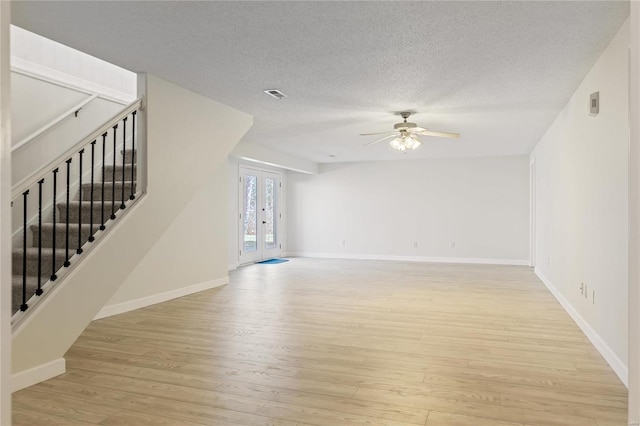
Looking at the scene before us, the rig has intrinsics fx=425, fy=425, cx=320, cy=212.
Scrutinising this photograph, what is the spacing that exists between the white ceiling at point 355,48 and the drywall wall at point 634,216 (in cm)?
207

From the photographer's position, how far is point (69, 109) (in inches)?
183

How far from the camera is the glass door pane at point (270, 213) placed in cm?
1009

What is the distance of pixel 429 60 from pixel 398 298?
3169mm

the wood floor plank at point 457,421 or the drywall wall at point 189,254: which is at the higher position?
the drywall wall at point 189,254

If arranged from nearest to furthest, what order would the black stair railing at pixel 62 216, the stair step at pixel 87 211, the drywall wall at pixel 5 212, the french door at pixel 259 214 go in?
the drywall wall at pixel 5 212 < the black stair railing at pixel 62 216 < the stair step at pixel 87 211 < the french door at pixel 259 214

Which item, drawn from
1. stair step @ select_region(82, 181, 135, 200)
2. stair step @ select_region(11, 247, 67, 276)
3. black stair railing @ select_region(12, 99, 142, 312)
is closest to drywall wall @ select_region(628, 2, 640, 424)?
black stair railing @ select_region(12, 99, 142, 312)

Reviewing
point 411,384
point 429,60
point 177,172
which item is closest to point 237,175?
point 177,172

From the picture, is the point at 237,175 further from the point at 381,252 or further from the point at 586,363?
the point at 586,363

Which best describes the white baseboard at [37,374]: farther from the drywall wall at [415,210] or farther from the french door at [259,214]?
the drywall wall at [415,210]

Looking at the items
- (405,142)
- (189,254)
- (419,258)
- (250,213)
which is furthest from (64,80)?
(419,258)

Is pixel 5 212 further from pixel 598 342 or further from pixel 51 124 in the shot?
pixel 51 124

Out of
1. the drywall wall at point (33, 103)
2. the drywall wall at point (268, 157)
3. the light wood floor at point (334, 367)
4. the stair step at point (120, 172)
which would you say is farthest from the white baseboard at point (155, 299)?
the drywall wall at point (268, 157)

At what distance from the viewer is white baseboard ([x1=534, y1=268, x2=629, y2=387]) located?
2.80m

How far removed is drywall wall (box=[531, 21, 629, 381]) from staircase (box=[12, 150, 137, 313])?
140 inches
